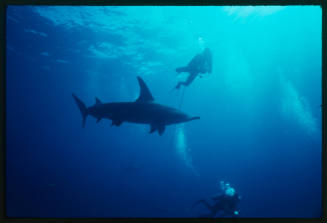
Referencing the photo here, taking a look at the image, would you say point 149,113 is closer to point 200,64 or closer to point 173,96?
point 200,64

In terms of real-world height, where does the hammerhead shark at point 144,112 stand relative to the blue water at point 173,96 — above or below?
below

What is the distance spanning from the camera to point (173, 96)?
178 ft

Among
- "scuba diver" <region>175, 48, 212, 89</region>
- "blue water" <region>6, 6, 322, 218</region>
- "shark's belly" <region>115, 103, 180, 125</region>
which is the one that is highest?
"blue water" <region>6, 6, 322, 218</region>

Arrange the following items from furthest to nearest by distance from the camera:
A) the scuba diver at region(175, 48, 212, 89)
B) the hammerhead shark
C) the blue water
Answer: the blue water
the scuba diver at region(175, 48, 212, 89)
the hammerhead shark

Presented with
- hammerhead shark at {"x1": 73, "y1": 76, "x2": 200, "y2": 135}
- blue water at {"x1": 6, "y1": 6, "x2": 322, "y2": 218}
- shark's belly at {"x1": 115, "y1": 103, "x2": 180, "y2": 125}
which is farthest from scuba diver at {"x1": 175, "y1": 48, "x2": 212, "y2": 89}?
blue water at {"x1": 6, "y1": 6, "x2": 322, "y2": 218}

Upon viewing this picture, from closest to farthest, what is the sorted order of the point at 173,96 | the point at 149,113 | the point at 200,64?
the point at 149,113 → the point at 200,64 → the point at 173,96

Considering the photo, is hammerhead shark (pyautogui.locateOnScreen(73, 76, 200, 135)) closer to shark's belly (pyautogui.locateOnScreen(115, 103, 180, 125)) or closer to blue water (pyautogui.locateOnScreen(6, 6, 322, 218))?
shark's belly (pyautogui.locateOnScreen(115, 103, 180, 125))

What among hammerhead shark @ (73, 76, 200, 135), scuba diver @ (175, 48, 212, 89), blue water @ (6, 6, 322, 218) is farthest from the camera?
blue water @ (6, 6, 322, 218)

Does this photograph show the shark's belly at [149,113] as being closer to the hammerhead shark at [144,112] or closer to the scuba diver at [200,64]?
the hammerhead shark at [144,112]

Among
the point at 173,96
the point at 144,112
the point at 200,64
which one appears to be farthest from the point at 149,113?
the point at 173,96

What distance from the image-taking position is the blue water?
21.5 m

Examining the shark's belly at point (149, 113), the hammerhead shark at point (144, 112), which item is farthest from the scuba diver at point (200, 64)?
the shark's belly at point (149, 113)

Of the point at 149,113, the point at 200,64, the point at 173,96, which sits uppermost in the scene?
the point at 173,96

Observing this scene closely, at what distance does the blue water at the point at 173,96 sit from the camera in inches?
847
